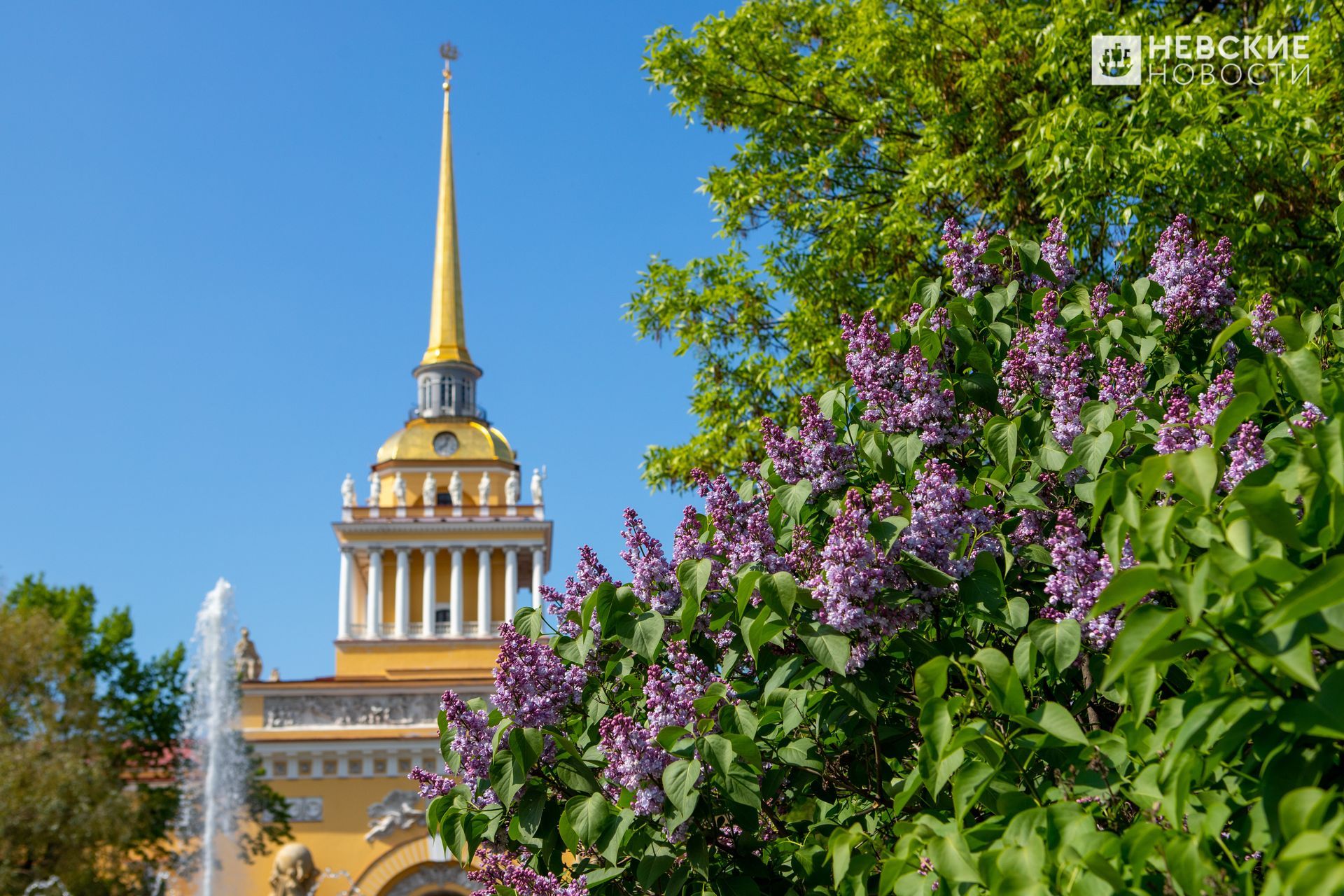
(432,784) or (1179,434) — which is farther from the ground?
(1179,434)

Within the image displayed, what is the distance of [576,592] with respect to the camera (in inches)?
156

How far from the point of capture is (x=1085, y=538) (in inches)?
122

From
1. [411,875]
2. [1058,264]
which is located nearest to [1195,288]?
[1058,264]

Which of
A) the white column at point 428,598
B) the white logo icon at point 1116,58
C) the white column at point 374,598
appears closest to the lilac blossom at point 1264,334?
the white logo icon at point 1116,58

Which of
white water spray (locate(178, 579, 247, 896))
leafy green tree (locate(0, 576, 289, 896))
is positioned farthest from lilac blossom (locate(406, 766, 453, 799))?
white water spray (locate(178, 579, 247, 896))

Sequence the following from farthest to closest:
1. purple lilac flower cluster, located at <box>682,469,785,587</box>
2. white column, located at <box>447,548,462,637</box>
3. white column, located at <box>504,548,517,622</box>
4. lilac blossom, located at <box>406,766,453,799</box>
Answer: white column, located at <box>504,548,517,622</box> → white column, located at <box>447,548,462,637</box> → lilac blossom, located at <box>406,766,453,799</box> → purple lilac flower cluster, located at <box>682,469,785,587</box>

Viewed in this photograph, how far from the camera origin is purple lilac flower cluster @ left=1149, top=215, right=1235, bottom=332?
4082mm

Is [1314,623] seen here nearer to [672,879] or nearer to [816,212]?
[672,879]

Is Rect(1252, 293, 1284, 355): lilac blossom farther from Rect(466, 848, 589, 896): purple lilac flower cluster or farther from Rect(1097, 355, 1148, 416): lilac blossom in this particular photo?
Rect(466, 848, 589, 896): purple lilac flower cluster

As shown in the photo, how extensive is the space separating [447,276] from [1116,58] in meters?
48.5

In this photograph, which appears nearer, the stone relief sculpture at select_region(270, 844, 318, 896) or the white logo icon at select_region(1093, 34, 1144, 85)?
the white logo icon at select_region(1093, 34, 1144, 85)

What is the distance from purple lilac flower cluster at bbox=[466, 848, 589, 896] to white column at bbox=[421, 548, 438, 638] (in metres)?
43.6

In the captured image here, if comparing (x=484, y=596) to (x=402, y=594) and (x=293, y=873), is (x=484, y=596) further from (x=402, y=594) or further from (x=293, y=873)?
(x=293, y=873)

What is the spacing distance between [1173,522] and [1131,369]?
1.61 m
